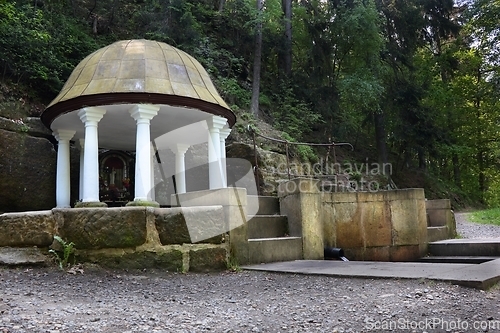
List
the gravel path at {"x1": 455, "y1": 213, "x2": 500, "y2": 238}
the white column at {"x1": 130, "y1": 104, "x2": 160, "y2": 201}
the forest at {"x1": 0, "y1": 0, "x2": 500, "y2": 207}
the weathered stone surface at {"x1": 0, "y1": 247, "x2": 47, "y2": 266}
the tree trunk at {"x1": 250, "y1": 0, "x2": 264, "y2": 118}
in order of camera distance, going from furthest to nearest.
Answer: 1. the tree trunk at {"x1": 250, "y1": 0, "x2": 264, "y2": 118}
2. the forest at {"x1": 0, "y1": 0, "x2": 500, "y2": 207}
3. the gravel path at {"x1": 455, "y1": 213, "x2": 500, "y2": 238}
4. the white column at {"x1": 130, "y1": 104, "x2": 160, "y2": 201}
5. the weathered stone surface at {"x1": 0, "y1": 247, "x2": 47, "y2": 266}

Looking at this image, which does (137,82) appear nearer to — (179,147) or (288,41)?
(179,147)

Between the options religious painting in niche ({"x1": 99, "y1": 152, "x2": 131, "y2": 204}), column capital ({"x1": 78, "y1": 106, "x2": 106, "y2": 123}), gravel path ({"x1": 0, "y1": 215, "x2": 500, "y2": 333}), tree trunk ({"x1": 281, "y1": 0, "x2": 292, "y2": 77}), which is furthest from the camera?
tree trunk ({"x1": 281, "y1": 0, "x2": 292, "y2": 77})

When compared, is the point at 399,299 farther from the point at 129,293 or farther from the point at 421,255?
the point at 421,255

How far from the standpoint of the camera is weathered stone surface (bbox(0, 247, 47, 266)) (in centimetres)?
500

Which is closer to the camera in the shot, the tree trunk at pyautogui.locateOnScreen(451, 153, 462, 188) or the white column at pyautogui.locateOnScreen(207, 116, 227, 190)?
the white column at pyautogui.locateOnScreen(207, 116, 227, 190)

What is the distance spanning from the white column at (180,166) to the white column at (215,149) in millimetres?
1716

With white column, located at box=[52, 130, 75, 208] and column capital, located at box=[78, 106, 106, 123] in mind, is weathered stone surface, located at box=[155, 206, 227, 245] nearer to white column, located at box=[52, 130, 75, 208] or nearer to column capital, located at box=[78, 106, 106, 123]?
column capital, located at box=[78, 106, 106, 123]

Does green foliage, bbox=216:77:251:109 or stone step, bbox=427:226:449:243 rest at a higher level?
green foliage, bbox=216:77:251:109

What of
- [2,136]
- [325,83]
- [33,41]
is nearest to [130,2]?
[33,41]

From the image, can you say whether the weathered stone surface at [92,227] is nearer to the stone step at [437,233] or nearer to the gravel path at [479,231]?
the stone step at [437,233]

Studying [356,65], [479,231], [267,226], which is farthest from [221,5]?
[267,226]

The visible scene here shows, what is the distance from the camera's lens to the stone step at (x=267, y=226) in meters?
6.85

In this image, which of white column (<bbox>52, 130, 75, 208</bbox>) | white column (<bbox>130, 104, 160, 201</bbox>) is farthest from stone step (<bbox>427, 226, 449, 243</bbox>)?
white column (<bbox>52, 130, 75, 208</bbox>)

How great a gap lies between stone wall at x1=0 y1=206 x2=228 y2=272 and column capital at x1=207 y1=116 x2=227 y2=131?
484 cm
